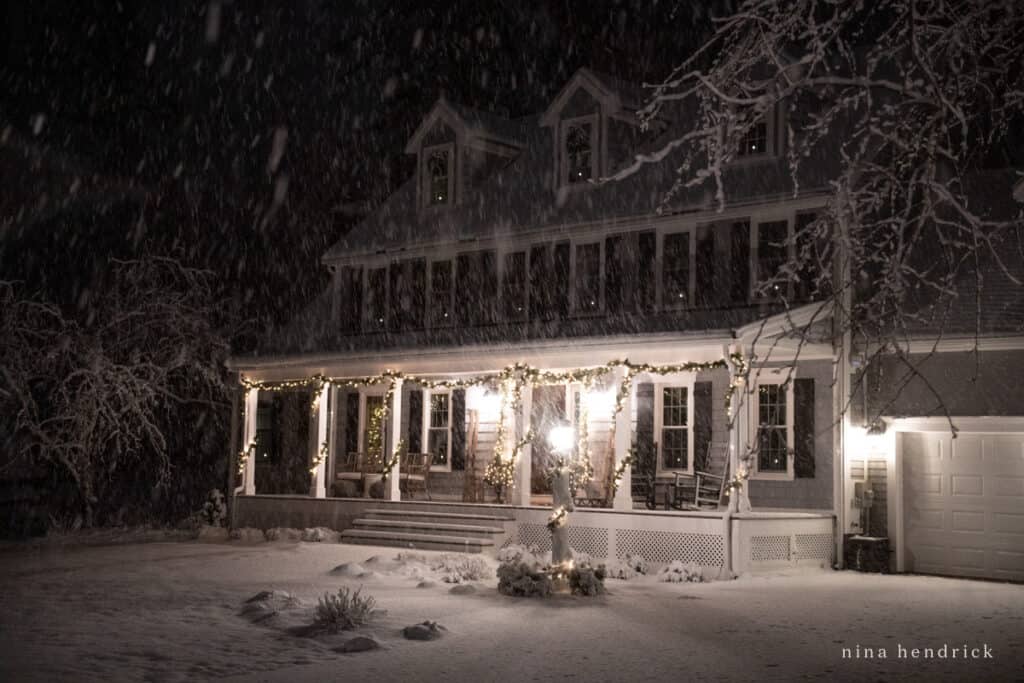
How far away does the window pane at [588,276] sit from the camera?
68.6 feet

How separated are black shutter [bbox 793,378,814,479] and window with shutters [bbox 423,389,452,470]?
7336 mm

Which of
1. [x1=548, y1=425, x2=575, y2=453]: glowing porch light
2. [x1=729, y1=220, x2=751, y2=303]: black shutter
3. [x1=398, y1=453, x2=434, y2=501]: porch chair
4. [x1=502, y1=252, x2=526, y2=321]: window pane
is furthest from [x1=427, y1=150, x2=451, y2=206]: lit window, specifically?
[x1=548, y1=425, x2=575, y2=453]: glowing porch light

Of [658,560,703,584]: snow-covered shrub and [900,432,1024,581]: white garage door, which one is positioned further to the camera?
[900,432,1024,581]: white garage door

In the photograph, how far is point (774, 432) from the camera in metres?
18.5

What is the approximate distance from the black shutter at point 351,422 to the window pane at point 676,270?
8.11 meters

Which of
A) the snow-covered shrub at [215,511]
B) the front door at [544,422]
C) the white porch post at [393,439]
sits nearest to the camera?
the white porch post at [393,439]

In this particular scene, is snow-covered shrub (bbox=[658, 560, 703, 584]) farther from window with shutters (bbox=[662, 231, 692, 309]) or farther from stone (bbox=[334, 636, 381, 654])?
stone (bbox=[334, 636, 381, 654])

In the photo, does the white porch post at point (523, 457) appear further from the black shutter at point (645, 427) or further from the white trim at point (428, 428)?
the white trim at point (428, 428)

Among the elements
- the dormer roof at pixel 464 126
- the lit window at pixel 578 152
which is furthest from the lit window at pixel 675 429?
the dormer roof at pixel 464 126

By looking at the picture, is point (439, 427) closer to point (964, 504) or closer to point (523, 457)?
point (523, 457)

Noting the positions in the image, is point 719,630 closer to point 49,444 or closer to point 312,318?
point 49,444

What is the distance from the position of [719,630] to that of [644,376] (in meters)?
9.19

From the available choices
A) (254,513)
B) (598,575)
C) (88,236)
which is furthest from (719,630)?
(88,236)

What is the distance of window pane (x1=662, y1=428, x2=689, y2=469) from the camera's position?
1962cm
